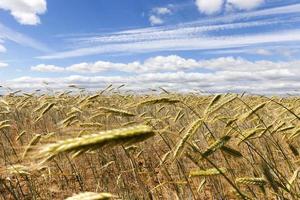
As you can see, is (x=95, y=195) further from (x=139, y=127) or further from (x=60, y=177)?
(x=60, y=177)

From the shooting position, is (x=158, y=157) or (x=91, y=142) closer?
(x=91, y=142)

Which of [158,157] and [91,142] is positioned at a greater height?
[91,142]

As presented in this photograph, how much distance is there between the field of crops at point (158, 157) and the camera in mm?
1345

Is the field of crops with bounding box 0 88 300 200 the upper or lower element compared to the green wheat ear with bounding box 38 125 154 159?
lower

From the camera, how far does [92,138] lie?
1198 millimetres

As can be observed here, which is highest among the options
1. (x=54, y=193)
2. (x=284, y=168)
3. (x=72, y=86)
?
(x=72, y=86)

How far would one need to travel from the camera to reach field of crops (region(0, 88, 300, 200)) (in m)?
1.35

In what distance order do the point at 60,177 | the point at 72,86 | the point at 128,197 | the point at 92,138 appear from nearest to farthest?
the point at 92,138 < the point at 128,197 < the point at 60,177 < the point at 72,86

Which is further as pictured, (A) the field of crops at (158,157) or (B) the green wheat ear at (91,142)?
(A) the field of crops at (158,157)

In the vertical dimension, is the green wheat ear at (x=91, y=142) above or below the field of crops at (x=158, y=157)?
above

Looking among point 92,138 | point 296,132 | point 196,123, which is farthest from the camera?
point 296,132

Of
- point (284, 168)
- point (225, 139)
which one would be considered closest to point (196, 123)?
point (225, 139)

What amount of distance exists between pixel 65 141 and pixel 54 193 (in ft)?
13.3

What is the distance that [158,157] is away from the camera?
480 cm
